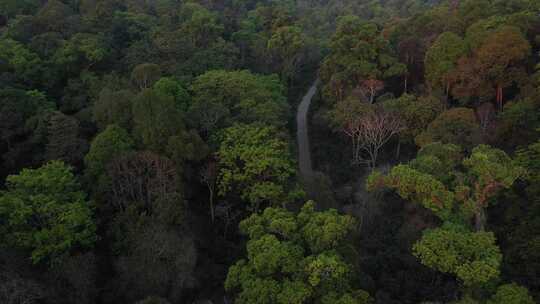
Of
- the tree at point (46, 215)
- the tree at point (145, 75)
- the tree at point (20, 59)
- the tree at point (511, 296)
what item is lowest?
the tree at point (511, 296)

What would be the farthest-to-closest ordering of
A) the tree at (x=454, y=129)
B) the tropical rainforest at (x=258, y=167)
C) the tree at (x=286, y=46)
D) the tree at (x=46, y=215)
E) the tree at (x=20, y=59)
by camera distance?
the tree at (x=286, y=46)
the tree at (x=20, y=59)
the tree at (x=454, y=129)
the tree at (x=46, y=215)
the tropical rainforest at (x=258, y=167)

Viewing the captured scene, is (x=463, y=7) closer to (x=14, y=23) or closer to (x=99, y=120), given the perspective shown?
(x=99, y=120)

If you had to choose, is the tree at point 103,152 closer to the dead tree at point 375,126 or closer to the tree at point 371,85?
the dead tree at point 375,126

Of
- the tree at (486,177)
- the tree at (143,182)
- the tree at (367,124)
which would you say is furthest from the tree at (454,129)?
the tree at (143,182)

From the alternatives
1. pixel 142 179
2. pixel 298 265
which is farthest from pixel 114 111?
pixel 298 265

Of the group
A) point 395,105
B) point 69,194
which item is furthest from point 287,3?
point 69,194

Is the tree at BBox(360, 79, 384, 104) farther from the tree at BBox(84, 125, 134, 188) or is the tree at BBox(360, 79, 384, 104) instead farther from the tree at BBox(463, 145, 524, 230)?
the tree at BBox(84, 125, 134, 188)
